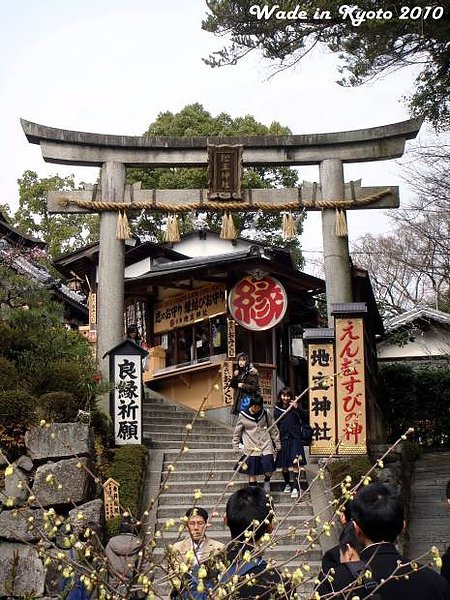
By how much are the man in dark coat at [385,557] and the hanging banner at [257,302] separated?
50.5 ft

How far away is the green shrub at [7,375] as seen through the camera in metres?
11.6

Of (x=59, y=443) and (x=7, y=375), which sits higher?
(x=7, y=375)

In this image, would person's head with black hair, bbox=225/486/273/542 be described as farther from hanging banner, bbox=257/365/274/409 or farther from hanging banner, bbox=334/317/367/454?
hanging banner, bbox=257/365/274/409

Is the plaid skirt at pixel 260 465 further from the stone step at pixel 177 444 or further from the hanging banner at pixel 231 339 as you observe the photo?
the hanging banner at pixel 231 339

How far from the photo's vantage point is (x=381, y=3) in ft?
39.5

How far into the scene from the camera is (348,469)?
11938 mm

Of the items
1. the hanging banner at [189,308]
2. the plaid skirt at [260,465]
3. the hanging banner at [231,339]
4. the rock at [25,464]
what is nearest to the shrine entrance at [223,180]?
the plaid skirt at [260,465]

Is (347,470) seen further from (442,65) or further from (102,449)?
(442,65)

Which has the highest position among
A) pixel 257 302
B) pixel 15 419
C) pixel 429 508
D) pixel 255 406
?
pixel 257 302

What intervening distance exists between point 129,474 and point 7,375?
2241 millimetres

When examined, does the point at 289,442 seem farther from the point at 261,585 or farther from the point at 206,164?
the point at 261,585

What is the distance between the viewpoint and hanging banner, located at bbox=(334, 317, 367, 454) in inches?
504

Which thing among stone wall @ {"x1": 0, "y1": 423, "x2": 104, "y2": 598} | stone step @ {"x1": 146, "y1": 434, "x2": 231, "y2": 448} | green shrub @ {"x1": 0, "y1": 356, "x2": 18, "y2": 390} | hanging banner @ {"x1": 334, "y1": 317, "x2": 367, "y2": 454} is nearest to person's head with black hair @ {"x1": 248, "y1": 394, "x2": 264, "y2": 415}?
hanging banner @ {"x1": 334, "y1": 317, "x2": 367, "y2": 454}

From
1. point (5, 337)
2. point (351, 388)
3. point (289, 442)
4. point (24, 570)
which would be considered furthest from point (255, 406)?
point (24, 570)
